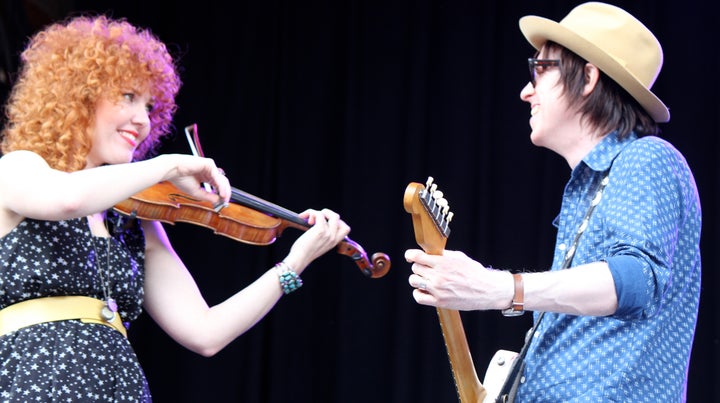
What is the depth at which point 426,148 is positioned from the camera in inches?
148

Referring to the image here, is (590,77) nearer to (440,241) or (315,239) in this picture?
(440,241)

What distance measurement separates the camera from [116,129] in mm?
2201

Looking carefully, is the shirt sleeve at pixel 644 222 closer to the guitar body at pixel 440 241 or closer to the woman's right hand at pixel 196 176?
the guitar body at pixel 440 241

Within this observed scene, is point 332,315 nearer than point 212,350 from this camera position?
No

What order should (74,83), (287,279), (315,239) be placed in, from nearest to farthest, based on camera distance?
(74,83)
(287,279)
(315,239)

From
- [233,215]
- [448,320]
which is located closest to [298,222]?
[233,215]

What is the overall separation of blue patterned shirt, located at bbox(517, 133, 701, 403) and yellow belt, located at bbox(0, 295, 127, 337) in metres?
0.97

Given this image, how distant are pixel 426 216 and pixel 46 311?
0.86 metres

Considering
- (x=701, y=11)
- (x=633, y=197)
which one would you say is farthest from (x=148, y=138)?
(x=701, y=11)

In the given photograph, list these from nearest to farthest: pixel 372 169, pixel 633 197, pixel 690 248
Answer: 1. pixel 633 197
2. pixel 690 248
3. pixel 372 169

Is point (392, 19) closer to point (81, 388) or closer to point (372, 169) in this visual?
point (372, 169)

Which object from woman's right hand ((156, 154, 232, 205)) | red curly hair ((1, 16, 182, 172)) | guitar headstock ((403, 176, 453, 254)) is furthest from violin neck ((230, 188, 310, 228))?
guitar headstock ((403, 176, 453, 254))

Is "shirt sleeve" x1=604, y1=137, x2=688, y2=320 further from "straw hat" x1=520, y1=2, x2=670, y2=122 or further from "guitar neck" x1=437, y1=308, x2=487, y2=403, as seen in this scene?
"guitar neck" x1=437, y1=308, x2=487, y2=403

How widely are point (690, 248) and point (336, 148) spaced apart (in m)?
2.24
